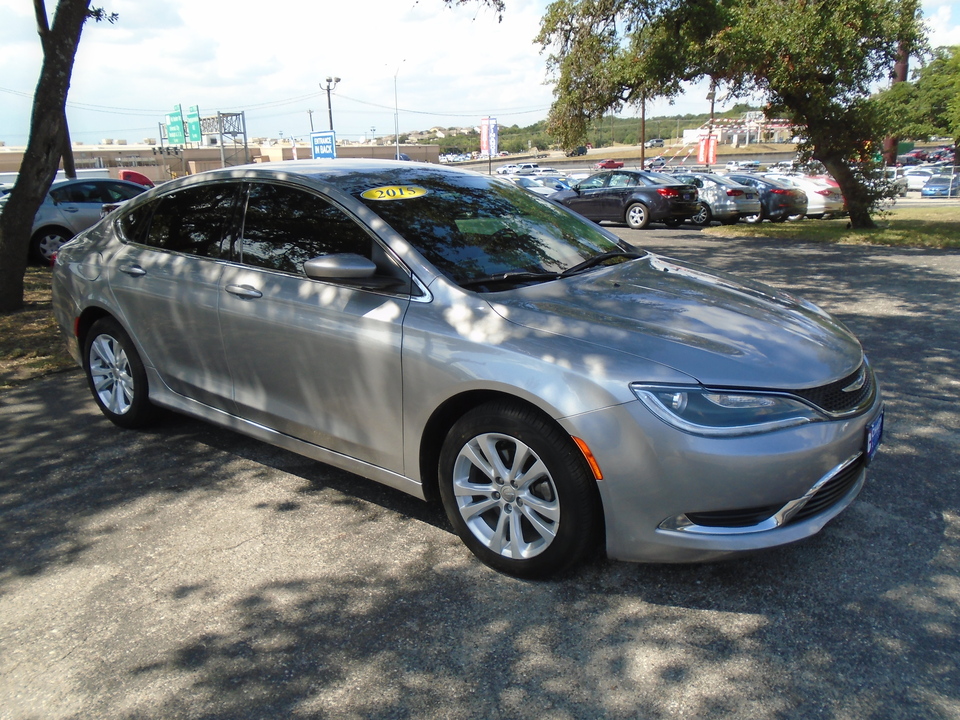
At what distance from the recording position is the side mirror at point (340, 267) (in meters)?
3.33

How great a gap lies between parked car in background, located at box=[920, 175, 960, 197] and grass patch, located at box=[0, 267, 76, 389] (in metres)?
37.0

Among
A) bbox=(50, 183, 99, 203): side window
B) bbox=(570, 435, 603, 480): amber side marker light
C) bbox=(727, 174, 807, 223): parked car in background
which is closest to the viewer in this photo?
bbox=(570, 435, 603, 480): amber side marker light

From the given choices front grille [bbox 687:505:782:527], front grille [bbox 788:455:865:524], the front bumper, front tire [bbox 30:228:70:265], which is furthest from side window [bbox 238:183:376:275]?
front tire [bbox 30:228:70:265]

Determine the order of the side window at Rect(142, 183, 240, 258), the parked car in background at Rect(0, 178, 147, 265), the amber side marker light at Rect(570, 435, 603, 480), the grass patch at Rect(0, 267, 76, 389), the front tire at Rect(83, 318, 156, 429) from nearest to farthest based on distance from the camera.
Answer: the amber side marker light at Rect(570, 435, 603, 480), the side window at Rect(142, 183, 240, 258), the front tire at Rect(83, 318, 156, 429), the grass patch at Rect(0, 267, 76, 389), the parked car in background at Rect(0, 178, 147, 265)

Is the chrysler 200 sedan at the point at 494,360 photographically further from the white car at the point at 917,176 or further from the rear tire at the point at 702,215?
the white car at the point at 917,176

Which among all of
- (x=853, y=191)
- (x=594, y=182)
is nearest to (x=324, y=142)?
(x=594, y=182)

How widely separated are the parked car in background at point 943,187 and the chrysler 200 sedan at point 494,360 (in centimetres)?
3659

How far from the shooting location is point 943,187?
3447 cm

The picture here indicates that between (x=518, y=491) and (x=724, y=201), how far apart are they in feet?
62.7

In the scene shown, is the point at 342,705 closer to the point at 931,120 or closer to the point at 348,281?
the point at 348,281

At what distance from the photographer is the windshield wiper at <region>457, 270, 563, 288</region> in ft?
11.1

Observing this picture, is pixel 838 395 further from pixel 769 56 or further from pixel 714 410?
pixel 769 56

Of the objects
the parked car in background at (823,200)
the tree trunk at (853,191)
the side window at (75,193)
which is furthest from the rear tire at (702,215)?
the side window at (75,193)

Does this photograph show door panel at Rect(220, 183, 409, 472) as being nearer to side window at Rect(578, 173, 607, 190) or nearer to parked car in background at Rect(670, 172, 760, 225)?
side window at Rect(578, 173, 607, 190)
